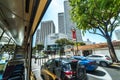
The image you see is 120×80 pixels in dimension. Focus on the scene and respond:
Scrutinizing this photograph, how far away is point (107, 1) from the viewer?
10.2 meters

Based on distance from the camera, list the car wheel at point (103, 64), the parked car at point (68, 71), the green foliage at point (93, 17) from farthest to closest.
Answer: the green foliage at point (93, 17)
the car wheel at point (103, 64)
the parked car at point (68, 71)

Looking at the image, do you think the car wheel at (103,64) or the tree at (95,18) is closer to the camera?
the car wheel at (103,64)

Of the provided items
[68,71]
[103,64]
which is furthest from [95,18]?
[68,71]

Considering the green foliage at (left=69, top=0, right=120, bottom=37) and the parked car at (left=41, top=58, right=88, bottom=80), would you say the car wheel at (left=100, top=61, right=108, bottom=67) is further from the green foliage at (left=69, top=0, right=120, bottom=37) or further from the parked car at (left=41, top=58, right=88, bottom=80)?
the parked car at (left=41, top=58, right=88, bottom=80)

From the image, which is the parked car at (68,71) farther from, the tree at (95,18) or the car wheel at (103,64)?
the tree at (95,18)

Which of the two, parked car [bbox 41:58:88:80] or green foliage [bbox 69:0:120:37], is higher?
green foliage [bbox 69:0:120:37]

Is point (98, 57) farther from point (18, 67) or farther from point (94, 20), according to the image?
point (18, 67)

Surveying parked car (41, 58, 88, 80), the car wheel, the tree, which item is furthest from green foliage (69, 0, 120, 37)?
parked car (41, 58, 88, 80)

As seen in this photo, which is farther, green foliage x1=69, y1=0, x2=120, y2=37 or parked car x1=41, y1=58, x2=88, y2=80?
green foliage x1=69, y1=0, x2=120, y2=37

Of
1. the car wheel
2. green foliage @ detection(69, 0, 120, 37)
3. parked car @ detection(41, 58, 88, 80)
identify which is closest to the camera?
parked car @ detection(41, 58, 88, 80)

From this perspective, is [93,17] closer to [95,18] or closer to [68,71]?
[95,18]

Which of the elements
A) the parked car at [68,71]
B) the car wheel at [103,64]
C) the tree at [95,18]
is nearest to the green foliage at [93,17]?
the tree at [95,18]

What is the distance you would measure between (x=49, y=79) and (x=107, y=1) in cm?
670

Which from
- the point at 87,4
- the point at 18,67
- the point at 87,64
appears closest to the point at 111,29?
the point at 87,4
